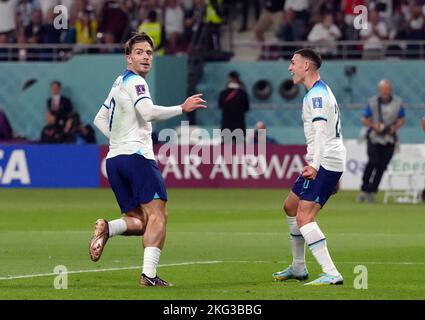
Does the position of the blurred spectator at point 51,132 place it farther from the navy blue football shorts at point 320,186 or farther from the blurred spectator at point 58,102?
the navy blue football shorts at point 320,186

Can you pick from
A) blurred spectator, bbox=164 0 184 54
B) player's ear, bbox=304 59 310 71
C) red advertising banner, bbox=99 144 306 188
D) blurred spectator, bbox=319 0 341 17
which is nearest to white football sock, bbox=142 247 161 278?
player's ear, bbox=304 59 310 71

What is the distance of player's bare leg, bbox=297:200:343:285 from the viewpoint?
14305 mm

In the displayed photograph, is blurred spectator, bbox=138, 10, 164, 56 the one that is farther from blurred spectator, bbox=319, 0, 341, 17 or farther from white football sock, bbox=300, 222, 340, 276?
white football sock, bbox=300, 222, 340, 276

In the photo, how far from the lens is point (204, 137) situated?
3478 cm

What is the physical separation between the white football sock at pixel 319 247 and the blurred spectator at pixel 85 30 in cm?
2457

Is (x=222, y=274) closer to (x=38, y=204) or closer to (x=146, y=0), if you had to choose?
(x=38, y=204)

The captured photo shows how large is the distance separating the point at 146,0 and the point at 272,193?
30.9ft

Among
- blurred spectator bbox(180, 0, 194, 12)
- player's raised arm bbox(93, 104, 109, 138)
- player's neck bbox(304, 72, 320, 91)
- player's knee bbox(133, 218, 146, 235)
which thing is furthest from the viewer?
blurred spectator bbox(180, 0, 194, 12)

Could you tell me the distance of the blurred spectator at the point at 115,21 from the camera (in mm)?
38312

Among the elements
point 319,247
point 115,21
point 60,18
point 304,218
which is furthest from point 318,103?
point 115,21

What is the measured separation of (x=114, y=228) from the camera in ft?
47.6

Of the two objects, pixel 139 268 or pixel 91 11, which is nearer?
pixel 139 268

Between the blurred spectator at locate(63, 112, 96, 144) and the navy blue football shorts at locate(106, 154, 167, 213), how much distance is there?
2043 centimetres
